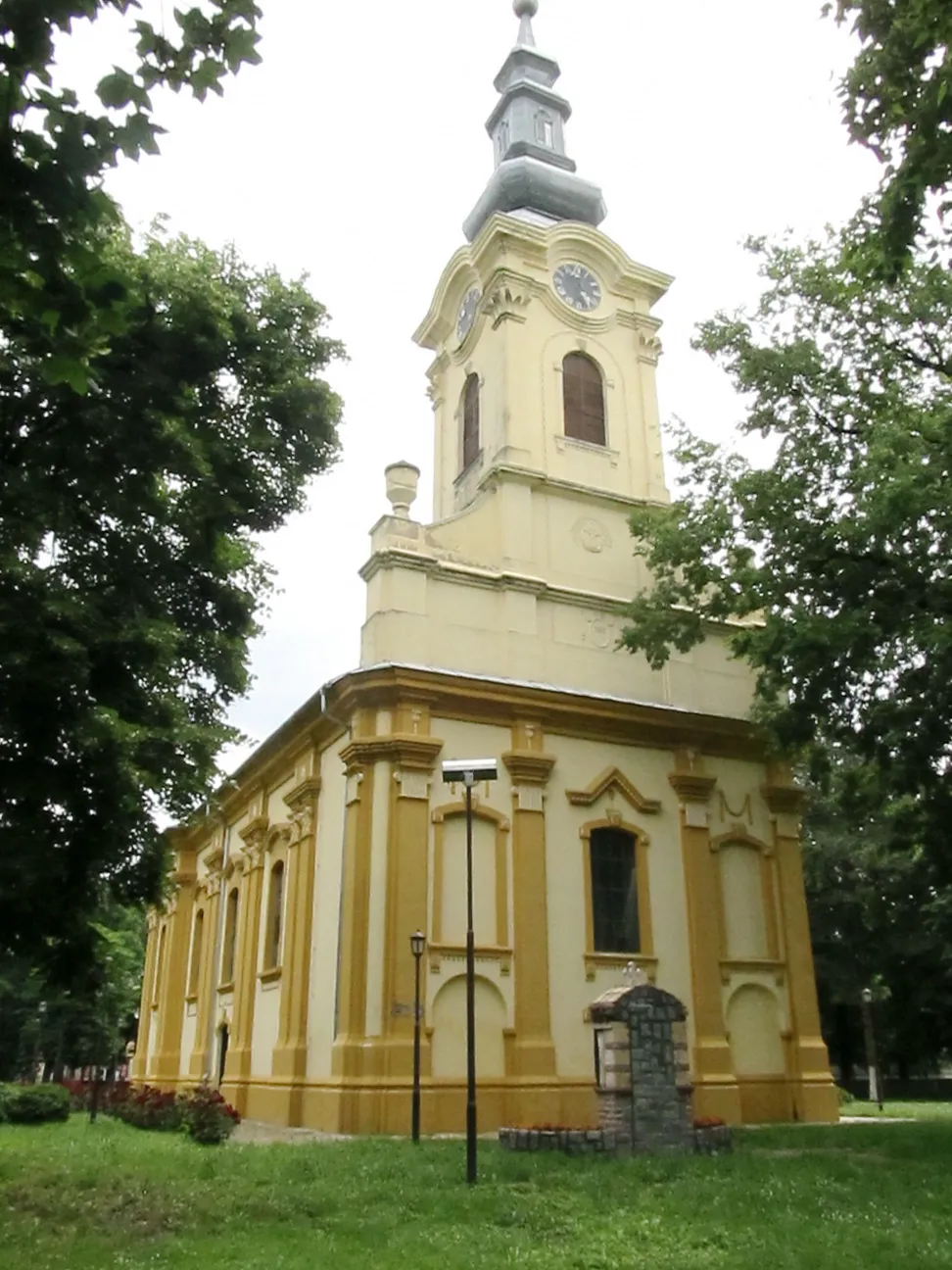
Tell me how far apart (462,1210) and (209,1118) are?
8.03 meters

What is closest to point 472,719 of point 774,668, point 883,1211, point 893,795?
point 774,668

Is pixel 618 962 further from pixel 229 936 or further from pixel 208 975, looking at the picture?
pixel 208 975

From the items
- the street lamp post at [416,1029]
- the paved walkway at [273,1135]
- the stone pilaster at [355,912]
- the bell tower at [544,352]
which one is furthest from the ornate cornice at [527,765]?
the paved walkway at [273,1135]

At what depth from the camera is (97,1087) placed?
2344 cm

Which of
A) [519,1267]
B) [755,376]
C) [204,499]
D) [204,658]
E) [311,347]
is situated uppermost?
[755,376]

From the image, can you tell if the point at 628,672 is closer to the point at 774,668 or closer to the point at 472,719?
the point at 472,719

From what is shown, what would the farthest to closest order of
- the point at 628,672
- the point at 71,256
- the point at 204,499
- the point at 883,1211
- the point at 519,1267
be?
the point at 628,672, the point at 204,499, the point at 883,1211, the point at 519,1267, the point at 71,256

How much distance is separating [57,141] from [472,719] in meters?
15.0

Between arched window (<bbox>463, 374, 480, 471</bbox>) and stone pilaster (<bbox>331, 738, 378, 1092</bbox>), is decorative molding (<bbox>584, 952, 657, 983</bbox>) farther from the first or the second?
arched window (<bbox>463, 374, 480, 471</bbox>)

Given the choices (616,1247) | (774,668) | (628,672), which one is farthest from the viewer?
(628,672)

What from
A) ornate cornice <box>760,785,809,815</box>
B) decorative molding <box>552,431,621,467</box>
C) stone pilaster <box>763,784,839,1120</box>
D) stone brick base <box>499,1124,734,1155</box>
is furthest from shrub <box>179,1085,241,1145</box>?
decorative molding <box>552,431,621,467</box>

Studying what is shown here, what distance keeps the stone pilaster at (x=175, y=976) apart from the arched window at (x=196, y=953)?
2.15 feet

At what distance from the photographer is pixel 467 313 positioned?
2612cm

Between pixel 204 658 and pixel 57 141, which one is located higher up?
pixel 204 658
